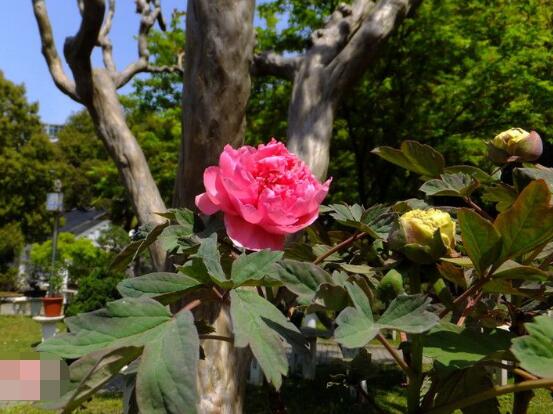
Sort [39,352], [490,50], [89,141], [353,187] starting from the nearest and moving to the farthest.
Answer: [39,352] < [490,50] < [353,187] < [89,141]

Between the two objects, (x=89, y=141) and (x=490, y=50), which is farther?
(x=89, y=141)

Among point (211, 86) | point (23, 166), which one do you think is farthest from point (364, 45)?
point (23, 166)

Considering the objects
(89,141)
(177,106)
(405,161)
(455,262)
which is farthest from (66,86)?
(89,141)

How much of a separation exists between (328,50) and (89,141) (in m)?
32.3

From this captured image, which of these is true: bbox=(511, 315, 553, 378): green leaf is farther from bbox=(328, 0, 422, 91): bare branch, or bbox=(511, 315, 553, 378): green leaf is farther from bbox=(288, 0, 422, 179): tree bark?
bbox=(328, 0, 422, 91): bare branch

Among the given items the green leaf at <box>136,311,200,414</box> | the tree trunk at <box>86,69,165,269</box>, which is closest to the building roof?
the tree trunk at <box>86,69,165,269</box>

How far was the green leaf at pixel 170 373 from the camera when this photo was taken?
17.9 inches

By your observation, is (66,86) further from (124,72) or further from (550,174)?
(550,174)

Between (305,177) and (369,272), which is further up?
(305,177)

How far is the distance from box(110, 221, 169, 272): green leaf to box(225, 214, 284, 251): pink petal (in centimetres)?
17

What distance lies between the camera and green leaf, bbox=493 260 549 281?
561 mm

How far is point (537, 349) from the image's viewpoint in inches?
19.8

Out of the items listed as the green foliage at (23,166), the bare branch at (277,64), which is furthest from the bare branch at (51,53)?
the green foliage at (23,166)

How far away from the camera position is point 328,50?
4.63 m
